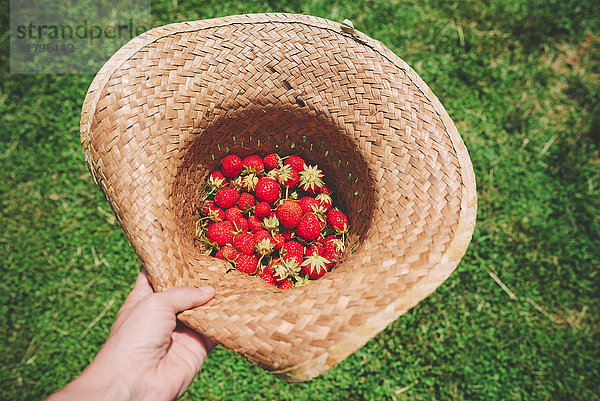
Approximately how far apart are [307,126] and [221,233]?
1.80 ft

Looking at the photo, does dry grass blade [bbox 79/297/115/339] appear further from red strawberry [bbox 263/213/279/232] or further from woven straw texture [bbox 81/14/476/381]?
red strawberry [bbox 263/213/279/232]

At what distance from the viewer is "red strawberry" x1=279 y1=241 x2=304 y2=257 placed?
4.92 feet

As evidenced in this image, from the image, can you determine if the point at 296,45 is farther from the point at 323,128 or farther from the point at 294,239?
the point at 294,239

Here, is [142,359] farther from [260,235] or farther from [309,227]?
[309,227]

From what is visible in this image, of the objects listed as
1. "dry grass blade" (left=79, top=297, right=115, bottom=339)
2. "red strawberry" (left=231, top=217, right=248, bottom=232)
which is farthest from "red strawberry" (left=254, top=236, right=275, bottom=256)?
"dry grass blade" (left=79, top=297, right=115, bottom=339)

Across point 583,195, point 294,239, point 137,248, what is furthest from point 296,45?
point 583,195

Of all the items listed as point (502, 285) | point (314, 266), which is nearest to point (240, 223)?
point (314, 266)

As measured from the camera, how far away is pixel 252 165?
1604 millimetres

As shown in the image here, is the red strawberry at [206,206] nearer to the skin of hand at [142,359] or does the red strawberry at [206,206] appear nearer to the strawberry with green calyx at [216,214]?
the strawberry with green calyx at [216,214]

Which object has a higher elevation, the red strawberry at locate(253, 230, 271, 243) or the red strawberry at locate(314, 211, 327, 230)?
the red strawberry at locate(314, 211, 327, 230)

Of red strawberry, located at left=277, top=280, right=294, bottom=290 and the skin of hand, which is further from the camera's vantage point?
red strawberry, located at left=277, top=280, right=294, bottom=290

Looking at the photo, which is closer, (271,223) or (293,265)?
(293,265)

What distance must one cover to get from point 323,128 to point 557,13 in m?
1.90

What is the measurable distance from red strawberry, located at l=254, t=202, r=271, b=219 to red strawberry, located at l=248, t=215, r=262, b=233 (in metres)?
0.02
